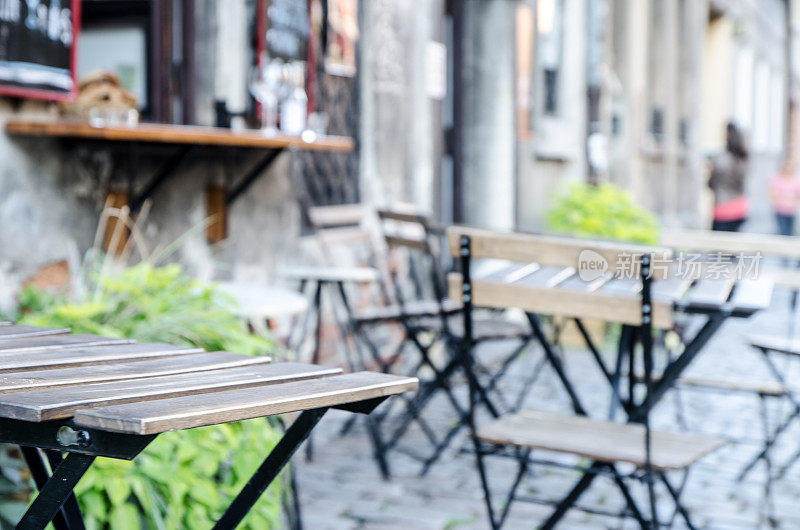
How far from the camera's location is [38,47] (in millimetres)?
4328

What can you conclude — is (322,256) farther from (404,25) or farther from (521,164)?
(521,164)

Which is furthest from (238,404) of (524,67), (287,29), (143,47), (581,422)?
(524,67)

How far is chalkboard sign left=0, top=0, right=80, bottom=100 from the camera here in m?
4.18

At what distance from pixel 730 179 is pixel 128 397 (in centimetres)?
1031

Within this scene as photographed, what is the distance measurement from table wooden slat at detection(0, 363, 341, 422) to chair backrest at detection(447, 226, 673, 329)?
1277 millimetres

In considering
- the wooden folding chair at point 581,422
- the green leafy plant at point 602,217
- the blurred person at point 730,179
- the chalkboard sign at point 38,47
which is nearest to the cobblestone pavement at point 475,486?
the wooden folding chair at point 581,422

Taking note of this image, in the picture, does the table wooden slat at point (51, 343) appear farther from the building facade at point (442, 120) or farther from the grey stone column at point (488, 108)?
the grey stone column at point (488, 108)

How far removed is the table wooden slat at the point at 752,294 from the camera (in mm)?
3479

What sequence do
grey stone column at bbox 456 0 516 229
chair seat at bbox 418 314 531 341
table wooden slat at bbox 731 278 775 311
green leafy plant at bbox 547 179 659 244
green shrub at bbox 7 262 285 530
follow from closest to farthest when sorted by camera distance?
green shrub at bbox 7 262 285 530, table wooden slat at bbox 731 278 775 311, chair seat at bbox 418 314 531 341, green leafy plant at bbox 547 179 659 244, grey stone column at bbox 456 0 516 229

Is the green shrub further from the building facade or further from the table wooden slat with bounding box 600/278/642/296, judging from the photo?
the table wooden slat with bounding box 600/278/642/296

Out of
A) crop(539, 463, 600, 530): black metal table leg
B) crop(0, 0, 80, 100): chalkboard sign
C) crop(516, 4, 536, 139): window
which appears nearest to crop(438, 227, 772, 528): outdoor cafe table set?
crop(539, 463, 600, 530): black metal table leg

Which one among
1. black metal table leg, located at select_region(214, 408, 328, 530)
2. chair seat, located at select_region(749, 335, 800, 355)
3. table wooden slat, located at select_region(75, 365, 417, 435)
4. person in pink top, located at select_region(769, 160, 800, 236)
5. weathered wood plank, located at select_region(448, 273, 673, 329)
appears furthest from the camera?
person in pink top, located at select_region(769, 160, 800, 236)

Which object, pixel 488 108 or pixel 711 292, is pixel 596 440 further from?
pixel 488 108

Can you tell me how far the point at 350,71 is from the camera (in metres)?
7.11
